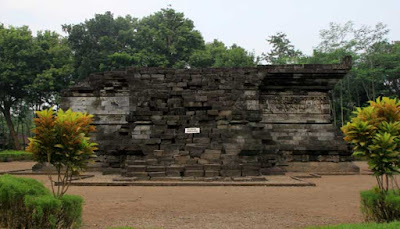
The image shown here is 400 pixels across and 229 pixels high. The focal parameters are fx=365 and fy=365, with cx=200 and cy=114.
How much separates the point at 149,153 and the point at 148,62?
23.1 meters

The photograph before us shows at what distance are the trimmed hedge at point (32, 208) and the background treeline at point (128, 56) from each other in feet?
93.1

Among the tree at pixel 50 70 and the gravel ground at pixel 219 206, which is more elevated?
the tree at pixel 50 70

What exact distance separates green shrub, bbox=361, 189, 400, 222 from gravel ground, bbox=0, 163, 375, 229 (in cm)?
68

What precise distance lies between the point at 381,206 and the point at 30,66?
33002 millimetres

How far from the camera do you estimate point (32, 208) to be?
204 inches

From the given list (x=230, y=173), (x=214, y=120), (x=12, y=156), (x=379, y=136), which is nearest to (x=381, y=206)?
(x=379, y=136)

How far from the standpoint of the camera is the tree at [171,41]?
122 ft

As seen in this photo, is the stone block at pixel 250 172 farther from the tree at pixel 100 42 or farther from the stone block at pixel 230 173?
the tree at pixel 100 42

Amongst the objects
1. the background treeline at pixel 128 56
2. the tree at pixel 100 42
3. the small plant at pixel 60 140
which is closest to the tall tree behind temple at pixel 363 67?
the background treeline at pixel 128 56

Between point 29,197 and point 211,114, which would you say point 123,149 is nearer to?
point 211,114

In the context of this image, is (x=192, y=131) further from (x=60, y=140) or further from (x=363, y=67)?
(x=363, y=67)

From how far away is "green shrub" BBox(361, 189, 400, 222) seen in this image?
5.69 meters

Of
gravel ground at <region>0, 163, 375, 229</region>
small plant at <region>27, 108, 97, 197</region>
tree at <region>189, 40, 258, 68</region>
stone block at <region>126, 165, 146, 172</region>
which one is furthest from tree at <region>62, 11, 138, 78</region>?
small plant at <region>27, 108, 97, 197</region>

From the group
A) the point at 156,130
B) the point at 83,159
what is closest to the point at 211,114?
the point at 156,130
